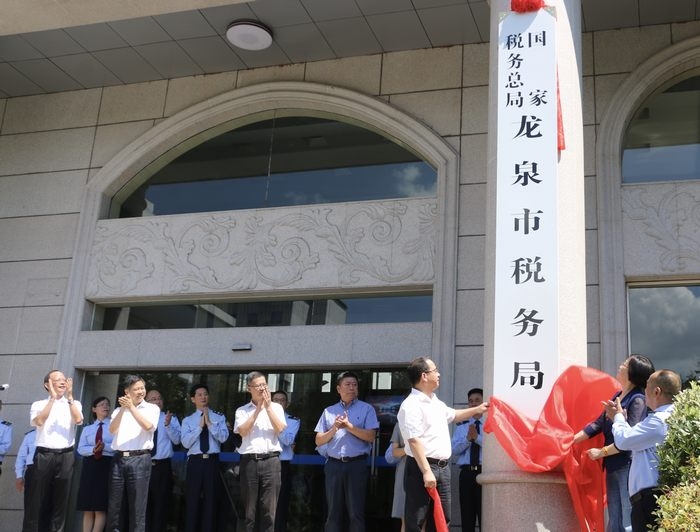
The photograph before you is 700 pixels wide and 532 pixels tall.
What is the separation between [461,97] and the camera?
8.41 m

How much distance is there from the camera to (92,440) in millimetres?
7719

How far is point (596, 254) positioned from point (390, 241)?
1978 mm

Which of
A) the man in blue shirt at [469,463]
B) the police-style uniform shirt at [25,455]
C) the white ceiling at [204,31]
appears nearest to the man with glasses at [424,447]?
the man in blue shirt at [469,463]

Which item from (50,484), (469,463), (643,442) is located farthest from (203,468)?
(643,442)

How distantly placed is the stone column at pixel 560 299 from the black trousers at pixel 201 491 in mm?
3494

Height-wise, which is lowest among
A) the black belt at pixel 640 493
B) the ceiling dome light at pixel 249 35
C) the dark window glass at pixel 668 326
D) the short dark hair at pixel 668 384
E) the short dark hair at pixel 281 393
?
the black belt at pixel 640 493

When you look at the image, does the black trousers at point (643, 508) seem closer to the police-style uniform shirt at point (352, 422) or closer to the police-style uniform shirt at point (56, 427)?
the police-style uniform shirt at point (352, 422)

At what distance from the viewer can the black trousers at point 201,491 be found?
729 centimetres

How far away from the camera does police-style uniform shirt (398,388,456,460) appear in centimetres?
488

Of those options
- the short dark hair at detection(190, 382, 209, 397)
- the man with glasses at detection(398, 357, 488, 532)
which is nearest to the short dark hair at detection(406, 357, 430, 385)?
the man with glasses at detection(398, 357, 488, 532)

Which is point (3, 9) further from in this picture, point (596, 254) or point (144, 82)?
point (596, 254)

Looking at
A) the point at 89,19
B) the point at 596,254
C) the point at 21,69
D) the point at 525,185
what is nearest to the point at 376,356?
the point at 596,254

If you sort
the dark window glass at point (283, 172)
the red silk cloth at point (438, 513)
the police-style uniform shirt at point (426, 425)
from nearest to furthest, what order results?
1. the red silk cloth at point (438, 513)
2. the police-style uniform shirt at point (426, 425)
3. the dark window glass at point (283, 172)

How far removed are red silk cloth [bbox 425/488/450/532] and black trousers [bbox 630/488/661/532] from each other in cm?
106
